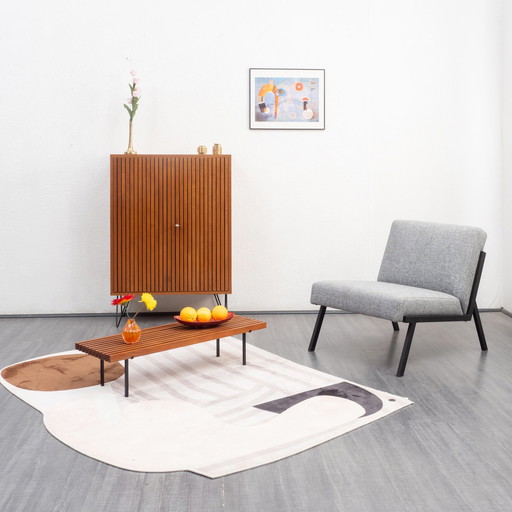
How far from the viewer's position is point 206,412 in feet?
8.42

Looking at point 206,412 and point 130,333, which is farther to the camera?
point 130,333

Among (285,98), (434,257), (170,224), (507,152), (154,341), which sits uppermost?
(285,98)

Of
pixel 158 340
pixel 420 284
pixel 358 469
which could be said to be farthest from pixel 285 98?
pixel 358 469

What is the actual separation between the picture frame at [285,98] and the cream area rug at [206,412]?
2179mm

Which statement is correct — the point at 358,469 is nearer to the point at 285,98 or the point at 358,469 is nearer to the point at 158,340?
the point at 158,340

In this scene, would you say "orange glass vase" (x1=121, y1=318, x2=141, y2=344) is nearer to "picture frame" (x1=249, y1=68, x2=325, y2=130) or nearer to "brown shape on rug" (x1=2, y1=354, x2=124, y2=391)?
"brown shape on rug" (x1=2, y1=354, x2=124, y2=391)

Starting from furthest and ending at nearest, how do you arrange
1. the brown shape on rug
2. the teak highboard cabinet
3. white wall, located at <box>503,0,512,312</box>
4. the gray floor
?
white wall, located at <box>503,0,512,312</box> < the teak highboard cabinet < the brown shape on rug < the gray floor

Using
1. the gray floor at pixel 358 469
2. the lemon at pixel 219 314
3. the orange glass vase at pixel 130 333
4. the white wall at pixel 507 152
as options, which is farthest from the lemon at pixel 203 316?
the white wall at pixel 507 152

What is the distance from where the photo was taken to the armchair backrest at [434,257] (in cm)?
344

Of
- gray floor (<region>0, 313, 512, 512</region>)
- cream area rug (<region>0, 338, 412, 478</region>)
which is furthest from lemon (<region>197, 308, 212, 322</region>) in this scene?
gray floor (<region>0, 313, 512, 512</region>)

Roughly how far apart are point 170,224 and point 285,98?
4.57 feet

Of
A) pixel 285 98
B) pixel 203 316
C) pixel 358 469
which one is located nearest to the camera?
pixel 358 469

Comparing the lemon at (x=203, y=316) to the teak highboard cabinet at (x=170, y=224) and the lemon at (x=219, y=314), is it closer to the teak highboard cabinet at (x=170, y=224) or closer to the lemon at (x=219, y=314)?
the lemon at (x=219, y=314)

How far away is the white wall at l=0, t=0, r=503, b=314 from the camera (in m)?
4.66
